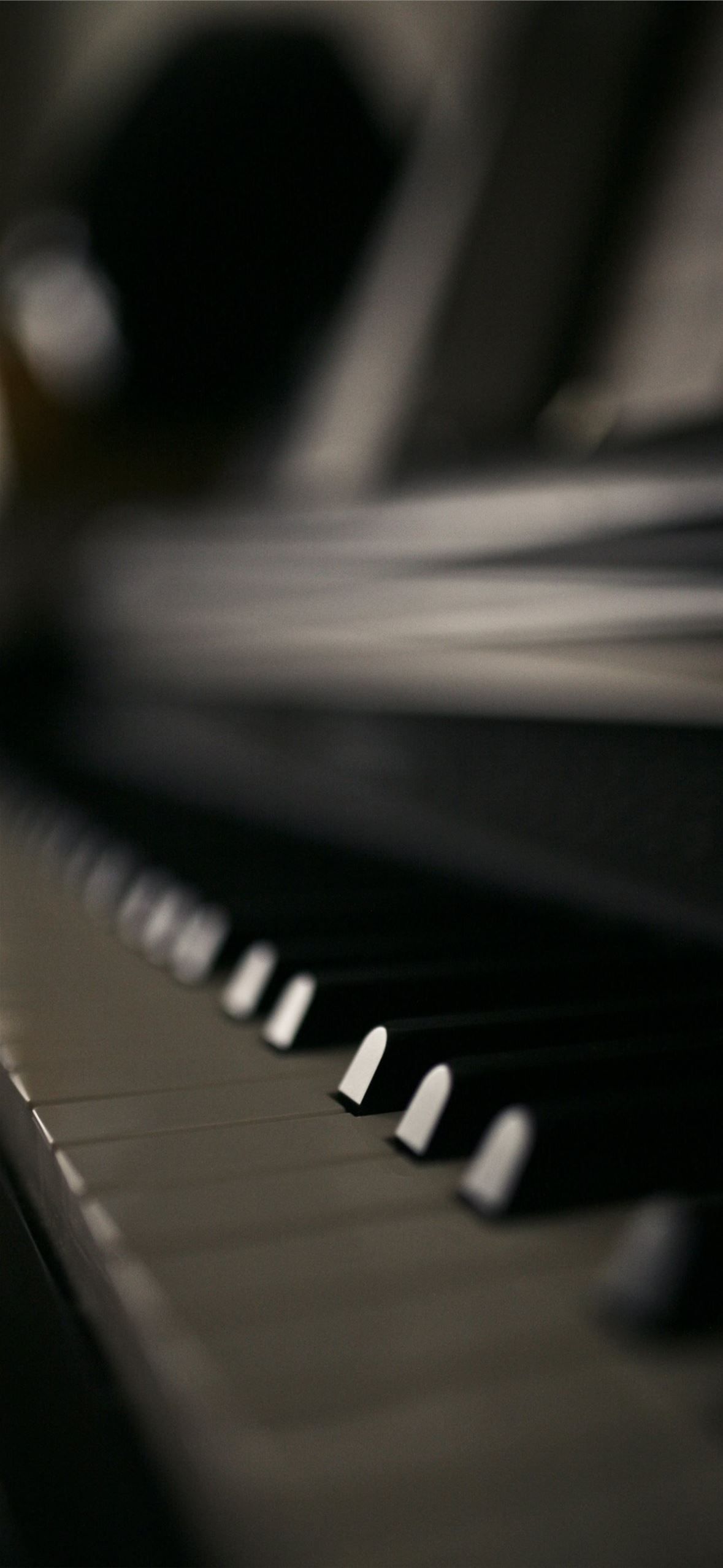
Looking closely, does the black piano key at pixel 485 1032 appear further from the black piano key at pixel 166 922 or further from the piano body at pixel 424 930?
the black piano key at pixel 166 922

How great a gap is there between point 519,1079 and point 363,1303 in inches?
5.1

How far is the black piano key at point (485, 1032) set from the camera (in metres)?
0.51

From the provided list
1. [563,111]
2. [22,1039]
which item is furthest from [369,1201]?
[563,111]

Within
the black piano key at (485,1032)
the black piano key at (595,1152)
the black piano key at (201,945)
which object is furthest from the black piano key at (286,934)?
the black piano key at (595,1152)

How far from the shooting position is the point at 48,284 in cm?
253

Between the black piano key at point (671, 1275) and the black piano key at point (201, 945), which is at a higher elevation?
the black piano key at point (201, 945)

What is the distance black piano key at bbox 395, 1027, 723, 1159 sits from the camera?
1.50 feet

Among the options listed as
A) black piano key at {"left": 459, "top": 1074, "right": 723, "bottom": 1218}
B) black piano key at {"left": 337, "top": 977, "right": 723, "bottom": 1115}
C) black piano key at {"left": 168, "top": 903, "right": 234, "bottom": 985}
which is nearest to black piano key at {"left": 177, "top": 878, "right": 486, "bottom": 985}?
black piano key at {"left": 168, "top": 903, "right": 234, "bottom": 985}

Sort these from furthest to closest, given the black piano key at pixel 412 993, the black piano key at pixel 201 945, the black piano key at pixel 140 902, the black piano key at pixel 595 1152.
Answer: the black piano key at pixel 140 902, the black piano key at pixel 201 945, the black piano key at pixel 412 993, the black piano key at pixel 595 1152

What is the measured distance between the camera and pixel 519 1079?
1.55 feet

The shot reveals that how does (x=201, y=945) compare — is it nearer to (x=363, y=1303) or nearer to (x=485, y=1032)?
(x=485, y=1032)

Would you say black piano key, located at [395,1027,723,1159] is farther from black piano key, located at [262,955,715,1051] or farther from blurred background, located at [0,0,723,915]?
blurred background, located at [0,0,723,915]

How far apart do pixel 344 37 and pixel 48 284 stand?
2.35 ft

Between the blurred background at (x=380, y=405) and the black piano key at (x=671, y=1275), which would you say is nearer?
the black piano key at (x=671, y=1275)
